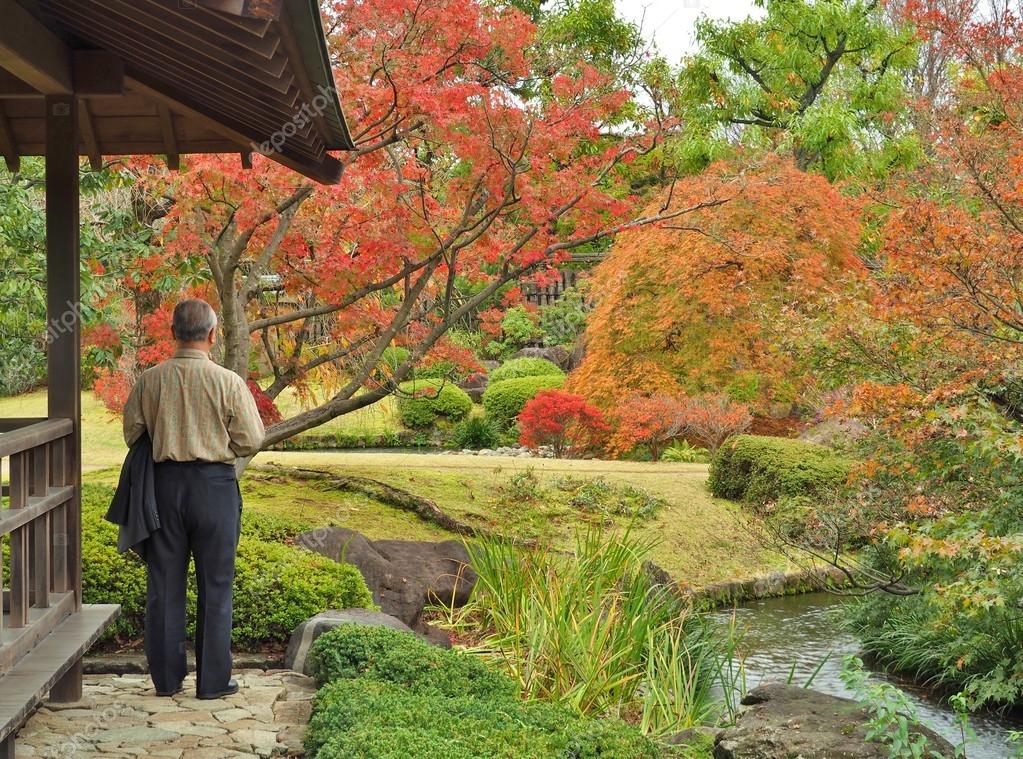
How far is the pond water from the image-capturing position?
6504mm

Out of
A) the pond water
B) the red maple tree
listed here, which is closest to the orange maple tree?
the red maple tree

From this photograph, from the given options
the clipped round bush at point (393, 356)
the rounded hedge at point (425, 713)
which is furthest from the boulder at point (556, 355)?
the rounded hedge at point (425, 713)

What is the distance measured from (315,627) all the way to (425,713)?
4.96ft

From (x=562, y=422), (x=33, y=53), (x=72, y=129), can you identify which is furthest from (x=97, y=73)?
(x=562, y=422)

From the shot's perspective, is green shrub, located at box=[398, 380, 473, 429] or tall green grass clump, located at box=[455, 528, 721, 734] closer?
tall green grass clump, located at box=[455, 528, 721, 734]

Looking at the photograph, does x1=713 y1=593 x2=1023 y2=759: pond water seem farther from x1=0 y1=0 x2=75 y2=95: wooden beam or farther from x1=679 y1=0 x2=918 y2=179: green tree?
x1=679 y1=0 x2=918 y2=179: green tree

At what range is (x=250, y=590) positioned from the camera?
5551 millimetres

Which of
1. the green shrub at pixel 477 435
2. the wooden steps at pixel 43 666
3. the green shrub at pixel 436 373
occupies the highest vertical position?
the green shrub at pixel 436 373

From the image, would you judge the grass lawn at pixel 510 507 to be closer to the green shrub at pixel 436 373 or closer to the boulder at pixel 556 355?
the green shrub at pixel 436 373

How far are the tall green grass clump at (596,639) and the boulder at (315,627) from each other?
753mm

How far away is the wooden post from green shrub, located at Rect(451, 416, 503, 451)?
1454 cm

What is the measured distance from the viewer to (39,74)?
12.9 ft

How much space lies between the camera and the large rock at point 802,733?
4258mm

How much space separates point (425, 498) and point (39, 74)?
20.7ft
